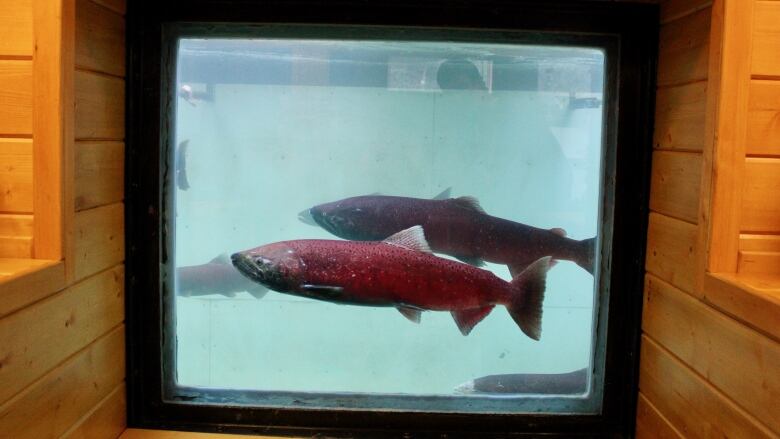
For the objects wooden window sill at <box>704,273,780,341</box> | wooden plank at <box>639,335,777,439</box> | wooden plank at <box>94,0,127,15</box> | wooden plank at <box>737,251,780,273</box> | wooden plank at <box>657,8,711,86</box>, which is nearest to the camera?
wooden window sill at <box>704,273,780,341</box>

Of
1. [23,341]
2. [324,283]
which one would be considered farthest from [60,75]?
[324,283]

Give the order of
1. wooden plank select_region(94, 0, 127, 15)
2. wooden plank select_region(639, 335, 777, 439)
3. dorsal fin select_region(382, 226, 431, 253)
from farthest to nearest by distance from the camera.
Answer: dorsal fin select_region(382, 226, 431, 253), wooden plank select_region(94, 0, 127, 15), wooden plank select_region(639, 335, 777, 439)

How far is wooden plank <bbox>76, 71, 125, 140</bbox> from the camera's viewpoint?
4.34 ft

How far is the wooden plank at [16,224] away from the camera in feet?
4.02

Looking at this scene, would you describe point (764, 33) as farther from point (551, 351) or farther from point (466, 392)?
point (466, 392)

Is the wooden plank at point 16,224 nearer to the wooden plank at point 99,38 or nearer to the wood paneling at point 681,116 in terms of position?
the wooden plank at point 99,38

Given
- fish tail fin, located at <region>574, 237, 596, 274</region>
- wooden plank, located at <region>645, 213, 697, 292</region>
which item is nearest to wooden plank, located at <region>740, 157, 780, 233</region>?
wooden plank, located at <region>645, 213, 697, 292</region>

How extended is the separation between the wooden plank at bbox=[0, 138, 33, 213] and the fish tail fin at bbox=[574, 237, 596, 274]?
1.14 metres

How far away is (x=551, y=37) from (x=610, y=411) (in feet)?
2.84

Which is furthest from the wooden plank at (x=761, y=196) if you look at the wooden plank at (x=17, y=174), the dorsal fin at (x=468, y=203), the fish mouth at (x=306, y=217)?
the wooden plank at (x=17, y=174)

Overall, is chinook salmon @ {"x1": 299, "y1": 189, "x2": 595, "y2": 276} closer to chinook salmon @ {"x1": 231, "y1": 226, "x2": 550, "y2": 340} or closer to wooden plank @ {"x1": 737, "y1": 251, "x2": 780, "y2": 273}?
chinook salmon @ {"x1": 231, "y1": 226, "x2": 550, "y2": 340}

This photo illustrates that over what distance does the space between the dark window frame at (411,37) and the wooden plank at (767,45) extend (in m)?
0.33

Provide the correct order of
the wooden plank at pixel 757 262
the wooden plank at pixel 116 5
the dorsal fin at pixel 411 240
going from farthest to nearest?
the dorsal fin at pixel 411 240
the wooden plank at pixel 116 5
the wooden plank at pixel 757 262

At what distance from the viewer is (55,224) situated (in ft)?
3.96
